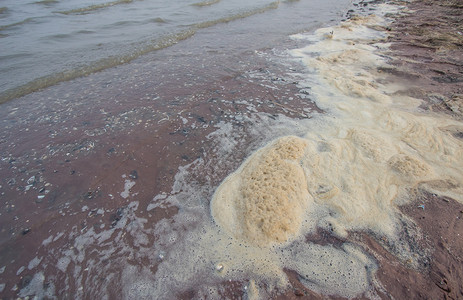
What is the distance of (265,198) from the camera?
9.79ft

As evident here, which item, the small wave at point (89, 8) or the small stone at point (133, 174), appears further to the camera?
the small wave at point (89, 8)

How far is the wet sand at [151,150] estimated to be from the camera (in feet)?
8.22

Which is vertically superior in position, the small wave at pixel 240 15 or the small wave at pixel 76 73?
the small wave at pixel 240 15

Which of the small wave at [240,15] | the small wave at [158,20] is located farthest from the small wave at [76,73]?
the small wave at [158,20]

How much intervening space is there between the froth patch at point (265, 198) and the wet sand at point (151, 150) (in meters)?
0.26

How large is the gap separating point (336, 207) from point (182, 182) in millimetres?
2109

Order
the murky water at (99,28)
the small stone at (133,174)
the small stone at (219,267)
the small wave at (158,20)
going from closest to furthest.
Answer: the small stone at (219,267), the small stone at (133,174), the murky water at (99,28), the small wave at (158,20)

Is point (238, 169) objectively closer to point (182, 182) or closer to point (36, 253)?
point (182, 182)

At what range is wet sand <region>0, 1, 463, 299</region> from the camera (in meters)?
2.51

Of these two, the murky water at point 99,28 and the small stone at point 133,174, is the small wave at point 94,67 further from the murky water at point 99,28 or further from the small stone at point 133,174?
the small stone at point 133,174

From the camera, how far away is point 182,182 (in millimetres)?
3514

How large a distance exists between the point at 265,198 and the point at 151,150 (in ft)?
7.29

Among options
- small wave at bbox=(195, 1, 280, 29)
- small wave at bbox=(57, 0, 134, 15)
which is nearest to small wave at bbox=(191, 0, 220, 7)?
small wave at bbox=(195, 1, 280, 29)

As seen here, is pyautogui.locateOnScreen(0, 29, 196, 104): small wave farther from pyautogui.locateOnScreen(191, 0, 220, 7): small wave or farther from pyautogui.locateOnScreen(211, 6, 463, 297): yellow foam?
pyautogui.locateOnScreen(191, 0, 220, 7): small wave
